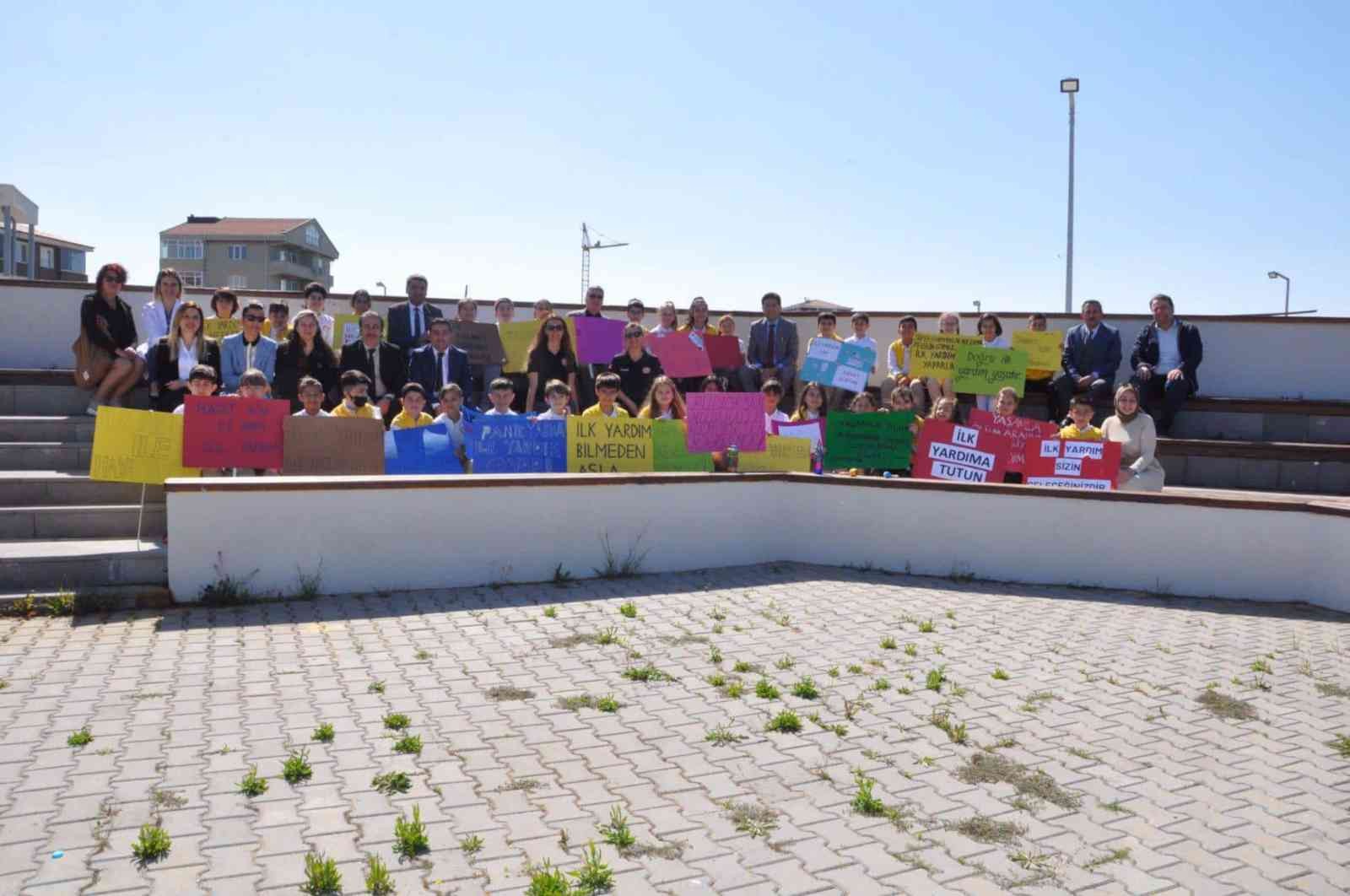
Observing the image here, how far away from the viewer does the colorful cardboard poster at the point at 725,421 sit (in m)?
10.5

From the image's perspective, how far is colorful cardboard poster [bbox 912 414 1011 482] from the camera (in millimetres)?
10680

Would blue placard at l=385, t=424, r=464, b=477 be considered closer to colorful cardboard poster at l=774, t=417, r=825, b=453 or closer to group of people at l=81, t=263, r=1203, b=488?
group of people at l=81, t=263, r=1203, b=488

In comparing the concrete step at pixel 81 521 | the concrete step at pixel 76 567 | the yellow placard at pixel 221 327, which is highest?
the yellow placard at pixel 221 327

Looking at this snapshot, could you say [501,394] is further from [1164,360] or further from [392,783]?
[1164,360]

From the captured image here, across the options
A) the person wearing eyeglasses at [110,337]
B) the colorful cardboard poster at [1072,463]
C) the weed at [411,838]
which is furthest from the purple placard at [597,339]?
the weed at [411,838]

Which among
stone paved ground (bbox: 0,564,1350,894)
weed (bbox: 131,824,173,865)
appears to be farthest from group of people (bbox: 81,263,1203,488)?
weed (bbox: 131,824,173,865)

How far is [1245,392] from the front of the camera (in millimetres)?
14742

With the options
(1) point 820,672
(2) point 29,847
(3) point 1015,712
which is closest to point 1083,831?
(3) point 1015,712

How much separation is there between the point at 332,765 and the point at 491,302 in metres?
11.8

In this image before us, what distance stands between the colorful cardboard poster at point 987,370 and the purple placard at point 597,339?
13.4ft

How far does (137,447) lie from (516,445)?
3078 millimetres

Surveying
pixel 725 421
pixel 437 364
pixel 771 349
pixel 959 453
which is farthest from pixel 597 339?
pixel 959 453

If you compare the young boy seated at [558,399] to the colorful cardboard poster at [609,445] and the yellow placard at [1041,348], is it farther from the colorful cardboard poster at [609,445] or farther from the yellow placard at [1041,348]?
the yellow placard at [1041,348]

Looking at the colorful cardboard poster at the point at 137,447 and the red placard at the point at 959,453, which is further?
the red placard at the point at 959,453
